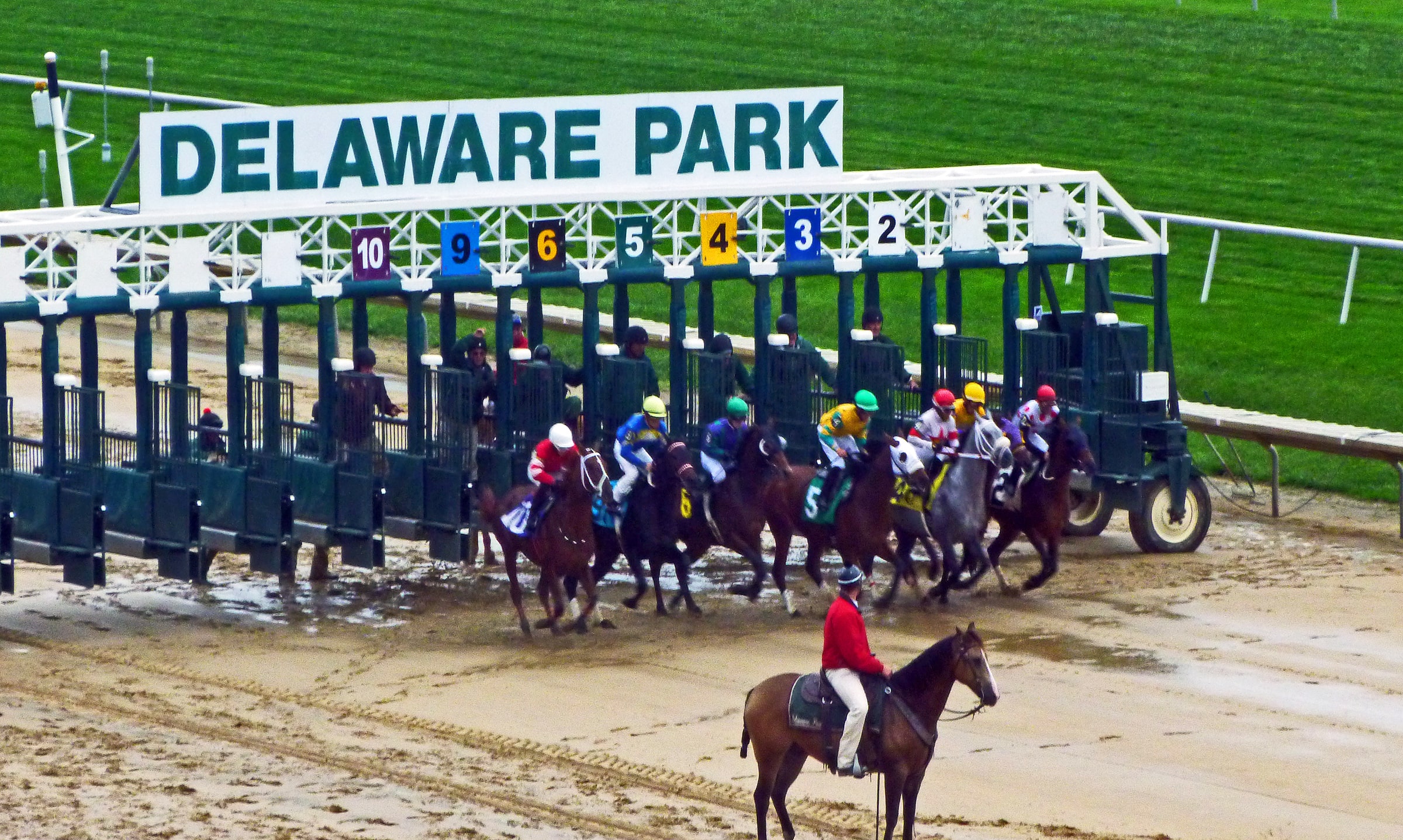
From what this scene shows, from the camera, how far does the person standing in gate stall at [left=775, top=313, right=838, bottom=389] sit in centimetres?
1435

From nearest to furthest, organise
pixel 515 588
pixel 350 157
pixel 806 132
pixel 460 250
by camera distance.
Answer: pixel 515 588
pixel 350 157
pixel 460 250
pixel 806 132

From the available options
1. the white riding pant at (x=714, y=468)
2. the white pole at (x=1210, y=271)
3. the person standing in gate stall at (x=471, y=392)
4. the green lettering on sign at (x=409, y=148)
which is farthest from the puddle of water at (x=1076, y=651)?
the white pole at (x=1210, y=271)

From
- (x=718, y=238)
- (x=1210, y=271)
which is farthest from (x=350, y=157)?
(x=1210, y=271)

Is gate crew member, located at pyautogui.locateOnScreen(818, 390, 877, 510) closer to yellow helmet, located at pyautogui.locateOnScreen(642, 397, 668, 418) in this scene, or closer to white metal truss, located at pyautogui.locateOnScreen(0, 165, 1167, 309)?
yellow helmet, located at pyautogui.locateOnScreen(642, 397, 668, 418)

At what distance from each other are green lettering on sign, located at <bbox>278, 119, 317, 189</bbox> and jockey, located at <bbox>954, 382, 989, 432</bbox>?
374cm

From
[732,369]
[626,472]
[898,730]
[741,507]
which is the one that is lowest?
[898,730]

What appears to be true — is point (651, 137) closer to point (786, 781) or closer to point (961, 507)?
point (961, 507)

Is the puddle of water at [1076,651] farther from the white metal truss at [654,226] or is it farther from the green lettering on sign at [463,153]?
the green lettering on sign at [463,153]

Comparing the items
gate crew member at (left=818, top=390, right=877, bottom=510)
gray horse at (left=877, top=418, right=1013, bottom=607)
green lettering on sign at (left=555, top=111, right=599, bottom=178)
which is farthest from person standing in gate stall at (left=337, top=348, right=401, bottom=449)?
gray horse at (left=877, top=418, right=1013, bottom=607)

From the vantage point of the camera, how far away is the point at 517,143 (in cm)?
1375

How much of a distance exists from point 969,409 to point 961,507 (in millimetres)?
556

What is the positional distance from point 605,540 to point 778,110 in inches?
121

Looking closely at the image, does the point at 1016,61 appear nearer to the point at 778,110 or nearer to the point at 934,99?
the point at 934,99

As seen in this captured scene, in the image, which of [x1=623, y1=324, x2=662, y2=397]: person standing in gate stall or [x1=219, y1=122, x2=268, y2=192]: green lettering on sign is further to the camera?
[x1=623, y1=324, x2=662, y2=397]: person standing in gate stall
